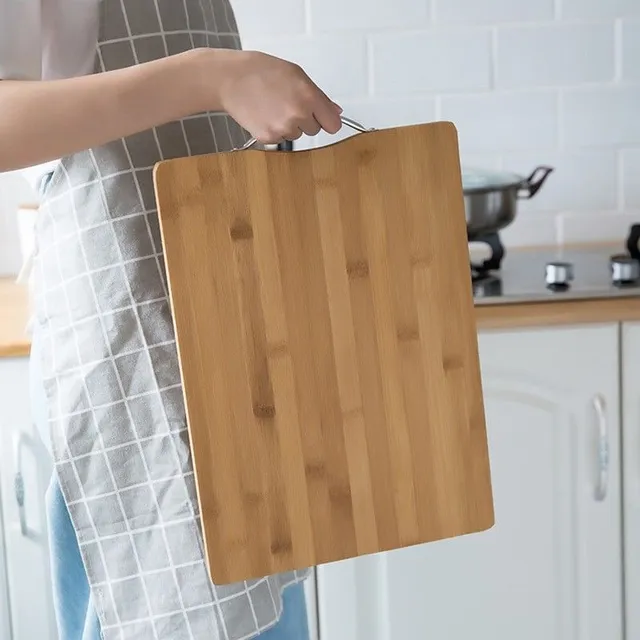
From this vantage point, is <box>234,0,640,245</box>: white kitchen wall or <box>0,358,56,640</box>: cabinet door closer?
<box>0,358,56,640</box>: cabinet door

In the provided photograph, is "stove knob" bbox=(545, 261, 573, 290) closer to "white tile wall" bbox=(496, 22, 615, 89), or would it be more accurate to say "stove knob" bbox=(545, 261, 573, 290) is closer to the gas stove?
the gas stove

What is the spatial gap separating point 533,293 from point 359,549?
686 mm

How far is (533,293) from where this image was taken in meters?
1.41

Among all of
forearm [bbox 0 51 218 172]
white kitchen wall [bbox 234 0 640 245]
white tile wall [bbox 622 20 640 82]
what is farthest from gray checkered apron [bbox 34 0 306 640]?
white tile wall [bbox 622 20 640 82]

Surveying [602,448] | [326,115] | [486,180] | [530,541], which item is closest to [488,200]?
[486,180]

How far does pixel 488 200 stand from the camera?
149 cm

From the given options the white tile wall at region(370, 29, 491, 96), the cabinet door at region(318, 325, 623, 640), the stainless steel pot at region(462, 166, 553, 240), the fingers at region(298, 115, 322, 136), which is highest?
the white tile wall at region(370, 29, 491, 96)

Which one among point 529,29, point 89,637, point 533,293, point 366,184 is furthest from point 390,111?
point 89,637

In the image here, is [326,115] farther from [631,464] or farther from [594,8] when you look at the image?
[594,8]

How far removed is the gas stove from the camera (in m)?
1.40

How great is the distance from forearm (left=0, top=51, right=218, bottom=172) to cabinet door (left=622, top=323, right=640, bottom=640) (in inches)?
34.0

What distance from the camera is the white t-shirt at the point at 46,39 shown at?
2.37 ft

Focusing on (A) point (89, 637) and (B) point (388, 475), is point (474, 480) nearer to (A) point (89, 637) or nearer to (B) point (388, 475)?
(B) point (388, 475)

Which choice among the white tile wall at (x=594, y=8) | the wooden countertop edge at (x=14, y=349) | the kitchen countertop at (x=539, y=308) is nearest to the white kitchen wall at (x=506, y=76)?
the white tile wall at (x=594, y=8)
